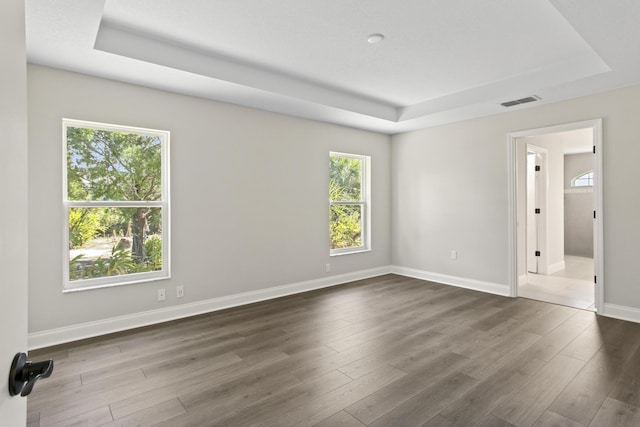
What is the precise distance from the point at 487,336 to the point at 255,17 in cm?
343

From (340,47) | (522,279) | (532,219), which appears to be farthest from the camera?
(532,219)

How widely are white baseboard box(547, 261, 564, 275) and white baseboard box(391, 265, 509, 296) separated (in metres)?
2.02

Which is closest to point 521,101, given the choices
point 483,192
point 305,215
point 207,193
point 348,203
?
point 483,192

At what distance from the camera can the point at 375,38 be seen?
2994mm

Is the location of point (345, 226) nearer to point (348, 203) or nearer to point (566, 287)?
point (348, 203)

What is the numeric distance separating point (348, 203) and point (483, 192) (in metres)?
1.99

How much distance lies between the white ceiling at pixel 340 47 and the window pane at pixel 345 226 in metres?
1.69

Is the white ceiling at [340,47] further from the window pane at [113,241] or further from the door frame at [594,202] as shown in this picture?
the window pane at [113,241]

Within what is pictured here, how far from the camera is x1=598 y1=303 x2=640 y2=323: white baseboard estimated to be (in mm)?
3615

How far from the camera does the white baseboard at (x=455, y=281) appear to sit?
15.6 ft

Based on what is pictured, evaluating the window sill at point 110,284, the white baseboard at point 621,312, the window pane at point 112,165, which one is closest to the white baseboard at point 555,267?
the white baseboard at point 621,312

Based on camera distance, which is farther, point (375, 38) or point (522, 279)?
point (522, 279)

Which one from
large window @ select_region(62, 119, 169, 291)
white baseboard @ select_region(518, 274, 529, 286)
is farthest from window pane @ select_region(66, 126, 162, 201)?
white baseboard @ select_region(518, 274, 529, 286)

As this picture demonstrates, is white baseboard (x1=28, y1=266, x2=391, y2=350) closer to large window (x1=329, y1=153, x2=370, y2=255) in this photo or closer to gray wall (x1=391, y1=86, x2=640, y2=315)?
large window (x1=329, y1=153, x2=370, y2=255)
